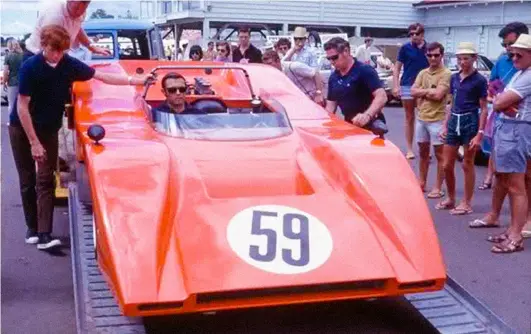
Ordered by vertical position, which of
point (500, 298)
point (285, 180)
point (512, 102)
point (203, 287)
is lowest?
point (500, 298)

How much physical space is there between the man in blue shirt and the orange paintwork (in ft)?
3.33

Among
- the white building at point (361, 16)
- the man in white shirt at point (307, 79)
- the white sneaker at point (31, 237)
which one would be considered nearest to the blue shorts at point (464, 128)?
the man in white shirt at point (307, 79)

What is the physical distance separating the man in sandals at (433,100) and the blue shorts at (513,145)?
1693 mm

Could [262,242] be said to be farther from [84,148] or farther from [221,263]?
[84,148]

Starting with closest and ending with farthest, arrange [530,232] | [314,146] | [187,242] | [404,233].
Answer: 1. [187,242]
2. [404,233]
3. [314,146]
4. [530,232]

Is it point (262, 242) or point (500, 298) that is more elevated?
point (262, 242)

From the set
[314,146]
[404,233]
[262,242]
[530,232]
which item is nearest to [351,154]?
[314,146]

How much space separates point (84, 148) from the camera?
4.59 metres

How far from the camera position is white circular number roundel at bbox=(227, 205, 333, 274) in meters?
3.63

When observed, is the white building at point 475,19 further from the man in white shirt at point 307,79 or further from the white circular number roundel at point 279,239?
the white circular number roundel at point 279,239

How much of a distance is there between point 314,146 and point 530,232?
229 cm

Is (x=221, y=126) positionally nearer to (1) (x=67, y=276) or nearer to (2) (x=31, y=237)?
(1) (x=67, y=276)

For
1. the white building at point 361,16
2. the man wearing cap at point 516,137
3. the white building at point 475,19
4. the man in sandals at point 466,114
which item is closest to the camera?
the man wearing cap at point 516,137

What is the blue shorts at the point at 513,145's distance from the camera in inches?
214
